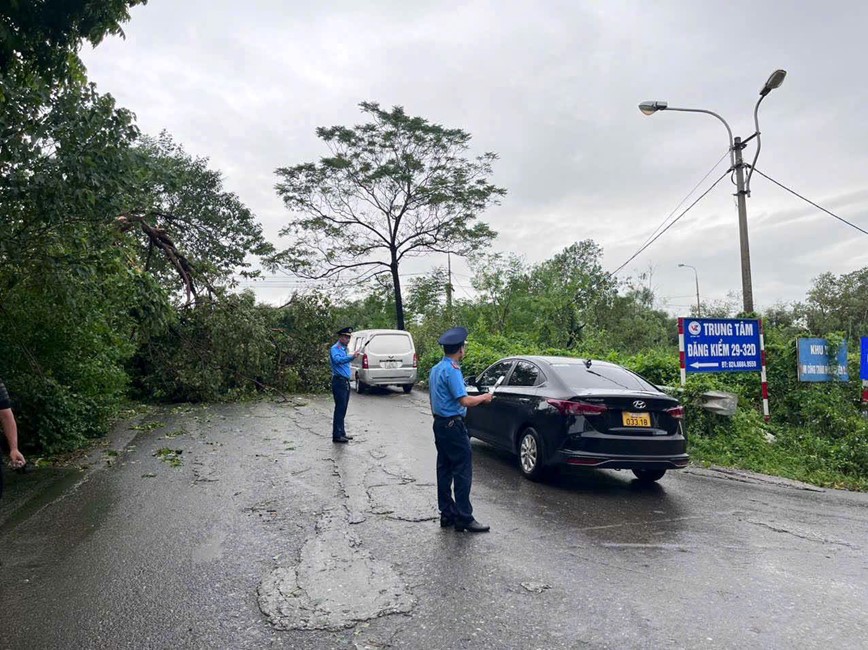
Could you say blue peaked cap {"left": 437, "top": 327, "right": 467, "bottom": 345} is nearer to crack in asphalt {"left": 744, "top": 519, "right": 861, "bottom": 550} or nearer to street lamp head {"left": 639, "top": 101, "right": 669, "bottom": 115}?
crack in asphalt {"left": 744, "top": 519, "right": 861, "bottom": 550}

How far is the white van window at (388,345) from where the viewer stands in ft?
61.1

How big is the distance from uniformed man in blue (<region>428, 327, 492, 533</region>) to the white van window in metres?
12.9

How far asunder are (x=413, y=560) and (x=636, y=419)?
3289 mm

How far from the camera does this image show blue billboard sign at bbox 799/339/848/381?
11.1 metres

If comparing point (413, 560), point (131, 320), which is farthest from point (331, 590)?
point (131, 320)

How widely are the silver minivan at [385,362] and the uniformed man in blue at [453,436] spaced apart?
12.4 metres

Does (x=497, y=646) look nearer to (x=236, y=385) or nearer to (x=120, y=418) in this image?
(x=120, y=418)

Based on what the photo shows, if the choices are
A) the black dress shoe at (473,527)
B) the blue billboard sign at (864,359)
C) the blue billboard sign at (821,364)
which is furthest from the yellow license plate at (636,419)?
the blue billboard sign at (864,359)

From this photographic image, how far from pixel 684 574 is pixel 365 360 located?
46.6ft

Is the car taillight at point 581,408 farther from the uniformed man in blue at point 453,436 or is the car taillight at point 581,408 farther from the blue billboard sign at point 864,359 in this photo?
the blue billboard sign at point 864,359

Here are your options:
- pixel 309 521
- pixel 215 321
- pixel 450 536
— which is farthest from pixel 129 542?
pixel 215 321

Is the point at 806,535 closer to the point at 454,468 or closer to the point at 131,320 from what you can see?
the point at 454,468

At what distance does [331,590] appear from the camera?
4281mm

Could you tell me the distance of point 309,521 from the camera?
5887 mm
